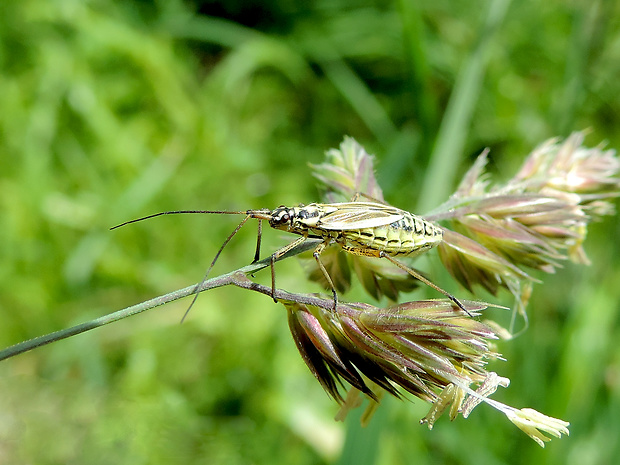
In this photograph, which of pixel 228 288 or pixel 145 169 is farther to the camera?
pixel 145 169

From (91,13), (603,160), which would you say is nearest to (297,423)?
(603,160)

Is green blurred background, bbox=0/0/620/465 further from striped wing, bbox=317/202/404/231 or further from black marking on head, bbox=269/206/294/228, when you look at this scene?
black marking on head, bbox=269/206/294/228

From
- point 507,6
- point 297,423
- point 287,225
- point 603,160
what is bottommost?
point 297,423

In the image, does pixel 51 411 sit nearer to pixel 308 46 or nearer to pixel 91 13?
pixel 91 13

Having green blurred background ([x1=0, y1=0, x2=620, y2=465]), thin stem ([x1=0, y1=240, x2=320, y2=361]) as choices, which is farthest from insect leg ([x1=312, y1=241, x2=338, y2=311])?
green blurred background ([x1=0, y1=0, x2=620, y2=465])

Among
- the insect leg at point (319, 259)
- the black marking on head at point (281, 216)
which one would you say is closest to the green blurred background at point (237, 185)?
the insect leg at point (319, 259)

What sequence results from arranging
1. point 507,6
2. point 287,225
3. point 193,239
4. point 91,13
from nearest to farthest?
1. point 287,225
2. point 507,6
3. point 193,239
4. point 91,13

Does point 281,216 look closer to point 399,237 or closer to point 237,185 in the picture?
point 399,237
